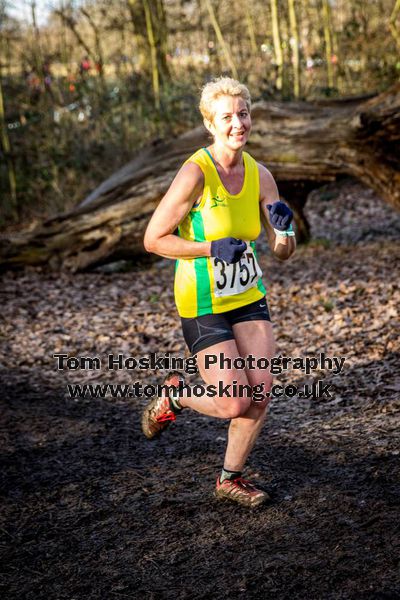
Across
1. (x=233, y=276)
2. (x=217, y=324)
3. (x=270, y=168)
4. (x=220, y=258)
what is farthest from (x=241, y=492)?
(x=270, y=168)

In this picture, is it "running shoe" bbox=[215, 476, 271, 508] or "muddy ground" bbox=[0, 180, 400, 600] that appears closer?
"muddy ground" bbox=[0, 180, 400, 600]

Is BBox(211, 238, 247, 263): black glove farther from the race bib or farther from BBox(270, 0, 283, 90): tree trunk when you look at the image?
BBox(270, 0, 283, 90): tree trunk

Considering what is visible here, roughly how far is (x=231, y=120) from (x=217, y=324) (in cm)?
100

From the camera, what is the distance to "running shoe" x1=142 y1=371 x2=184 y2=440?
425cm

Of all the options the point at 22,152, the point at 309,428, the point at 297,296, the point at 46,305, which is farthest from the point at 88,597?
the point at 22,152

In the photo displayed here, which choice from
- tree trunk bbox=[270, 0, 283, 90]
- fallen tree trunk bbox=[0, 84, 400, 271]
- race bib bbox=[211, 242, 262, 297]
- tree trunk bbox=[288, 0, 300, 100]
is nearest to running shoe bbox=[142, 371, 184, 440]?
race bib bbox=[211, 242, 262, 297]

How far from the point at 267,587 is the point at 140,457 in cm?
189

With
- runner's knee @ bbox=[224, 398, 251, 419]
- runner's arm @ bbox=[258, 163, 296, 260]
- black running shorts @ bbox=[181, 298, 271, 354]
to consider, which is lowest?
runner's knee @ bbox=[224, 398, 251, 419]

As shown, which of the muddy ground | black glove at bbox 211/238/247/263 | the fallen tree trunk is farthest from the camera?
the fallen tree trunk

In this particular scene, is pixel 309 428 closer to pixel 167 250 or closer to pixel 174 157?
pixel 167 250

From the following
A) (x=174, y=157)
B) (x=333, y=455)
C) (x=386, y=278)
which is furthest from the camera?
(x=174, y=157)

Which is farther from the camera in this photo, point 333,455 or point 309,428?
point 309,428

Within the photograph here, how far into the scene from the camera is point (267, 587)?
3090 millimetres

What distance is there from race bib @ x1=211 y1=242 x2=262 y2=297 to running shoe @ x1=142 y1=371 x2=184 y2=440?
29.5 inches
